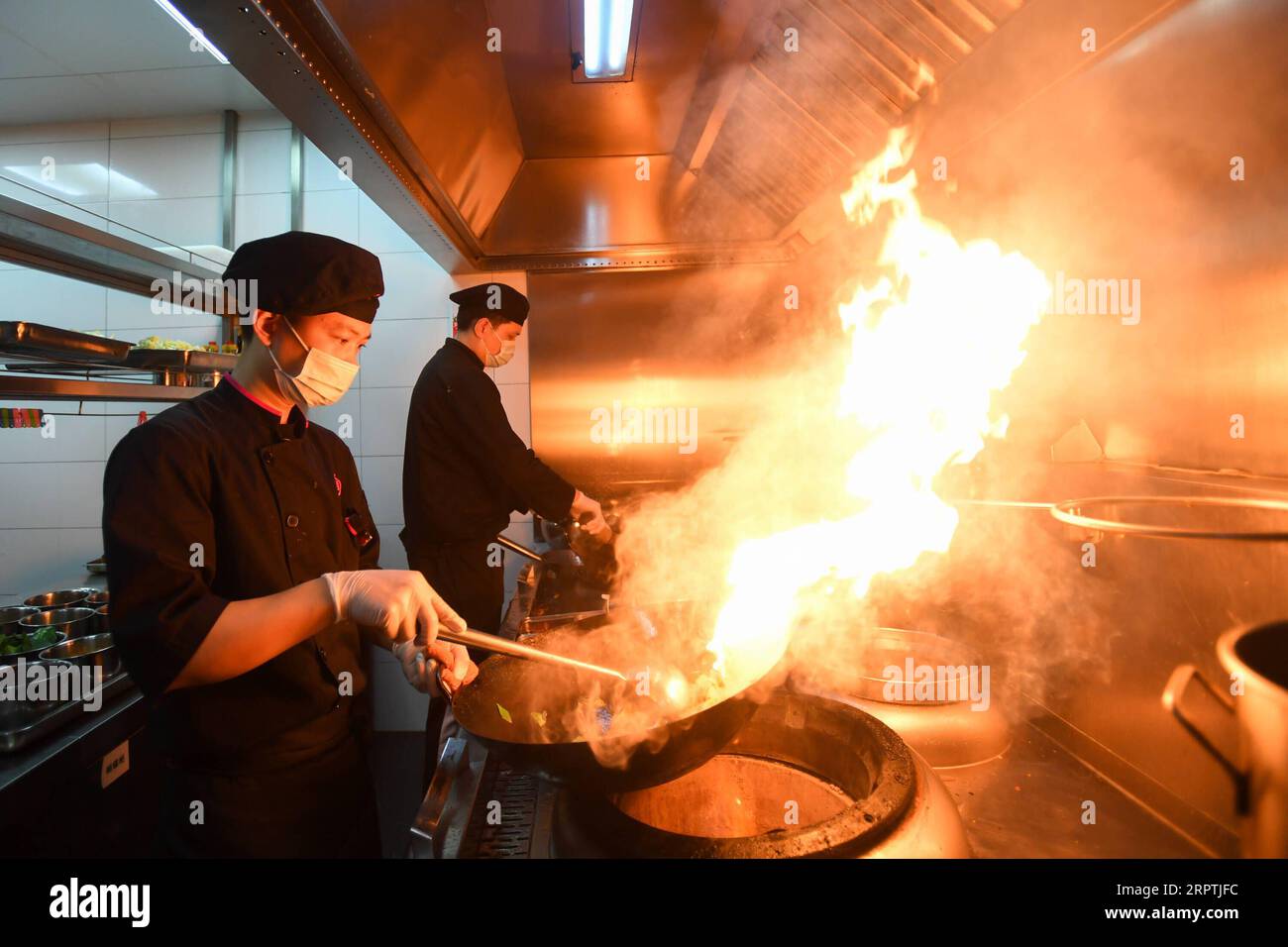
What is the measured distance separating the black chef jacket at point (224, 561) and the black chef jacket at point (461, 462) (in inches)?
39.1

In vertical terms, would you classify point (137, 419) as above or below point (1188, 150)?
below

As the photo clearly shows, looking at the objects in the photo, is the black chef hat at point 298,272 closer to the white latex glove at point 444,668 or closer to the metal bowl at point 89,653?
the white latex glove at point 444,668

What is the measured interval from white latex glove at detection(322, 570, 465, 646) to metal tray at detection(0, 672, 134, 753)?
1.28m

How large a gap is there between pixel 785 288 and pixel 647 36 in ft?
5.76

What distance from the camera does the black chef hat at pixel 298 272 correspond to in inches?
54.8

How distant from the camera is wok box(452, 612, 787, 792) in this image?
36.7 inches

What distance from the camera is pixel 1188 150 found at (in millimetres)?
1177

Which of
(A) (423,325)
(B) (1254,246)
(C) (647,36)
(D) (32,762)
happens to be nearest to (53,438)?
Result: (A) (423,325)

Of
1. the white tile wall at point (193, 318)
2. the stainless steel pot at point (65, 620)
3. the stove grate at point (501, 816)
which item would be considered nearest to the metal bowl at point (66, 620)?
the stainless steel pot at point (65, 620)

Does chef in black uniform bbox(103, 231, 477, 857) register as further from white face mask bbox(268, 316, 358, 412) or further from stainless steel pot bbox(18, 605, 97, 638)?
stainless steel pot bbox(18, 605, 97, 638)

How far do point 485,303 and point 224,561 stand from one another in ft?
5.54

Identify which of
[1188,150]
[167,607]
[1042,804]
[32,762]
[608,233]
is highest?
[608,233]
